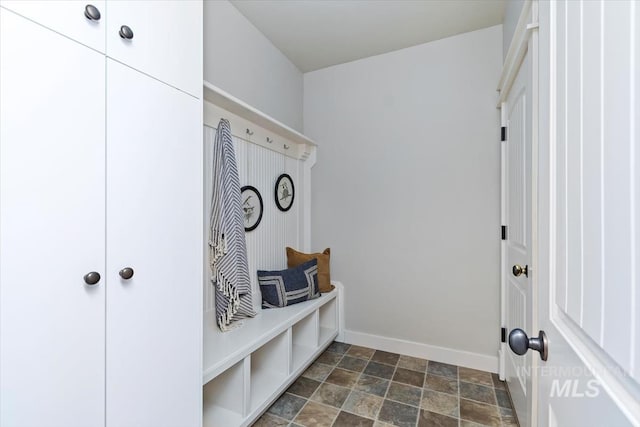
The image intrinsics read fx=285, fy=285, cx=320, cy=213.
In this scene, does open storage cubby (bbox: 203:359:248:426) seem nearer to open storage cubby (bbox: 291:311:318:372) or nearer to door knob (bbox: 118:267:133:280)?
open storage cubby (bbox: 291:311:318:372)

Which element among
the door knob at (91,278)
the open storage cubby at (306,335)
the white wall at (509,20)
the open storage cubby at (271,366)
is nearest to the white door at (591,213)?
the door knob at (91,278)

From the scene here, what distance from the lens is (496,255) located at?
217 centimetres

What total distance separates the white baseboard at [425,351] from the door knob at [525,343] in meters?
1.82

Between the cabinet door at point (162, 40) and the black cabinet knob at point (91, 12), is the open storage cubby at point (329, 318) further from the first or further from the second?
the black cabinet knob at point (91, 12)

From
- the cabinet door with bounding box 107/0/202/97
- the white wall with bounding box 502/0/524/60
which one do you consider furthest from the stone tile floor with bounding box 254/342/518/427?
the white wall with bounding box 502/0/524/60

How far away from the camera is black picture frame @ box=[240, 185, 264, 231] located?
2080 millimetres

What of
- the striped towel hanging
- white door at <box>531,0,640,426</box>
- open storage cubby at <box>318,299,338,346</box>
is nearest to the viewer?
white door at <box>531,0,640,426</box>

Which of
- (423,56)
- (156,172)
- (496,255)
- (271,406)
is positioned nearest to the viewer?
(156,172)

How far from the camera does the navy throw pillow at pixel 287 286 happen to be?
2139mm

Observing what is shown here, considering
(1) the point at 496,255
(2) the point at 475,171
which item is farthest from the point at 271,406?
(2) the point at 475,171

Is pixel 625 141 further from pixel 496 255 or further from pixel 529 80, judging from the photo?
pixel 496 255

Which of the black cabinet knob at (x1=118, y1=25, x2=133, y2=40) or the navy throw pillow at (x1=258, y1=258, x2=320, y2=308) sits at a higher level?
the black cabinet knob at (x1=118, y1=25, x2=133, y2=40)

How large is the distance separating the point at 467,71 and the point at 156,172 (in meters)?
2.36

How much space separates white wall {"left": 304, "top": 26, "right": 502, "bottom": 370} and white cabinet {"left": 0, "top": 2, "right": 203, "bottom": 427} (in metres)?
1.71
